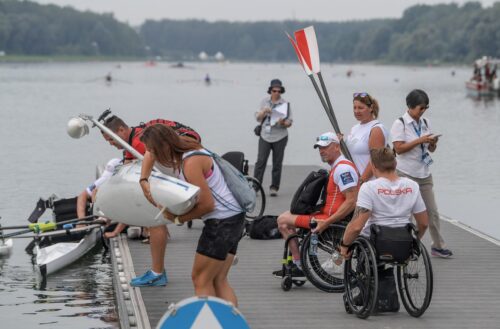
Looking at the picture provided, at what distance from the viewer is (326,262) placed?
8891 mm

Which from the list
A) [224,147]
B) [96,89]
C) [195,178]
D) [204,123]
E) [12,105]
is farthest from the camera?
[96,89]

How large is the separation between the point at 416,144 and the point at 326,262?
1.80m

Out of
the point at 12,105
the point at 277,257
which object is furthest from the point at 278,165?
the point at 12,105

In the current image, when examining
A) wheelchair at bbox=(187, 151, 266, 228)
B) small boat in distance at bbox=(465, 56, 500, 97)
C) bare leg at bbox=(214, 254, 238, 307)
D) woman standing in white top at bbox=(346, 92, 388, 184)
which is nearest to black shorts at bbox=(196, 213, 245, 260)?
bare leg at bbox=(214, 254, 238, 307)

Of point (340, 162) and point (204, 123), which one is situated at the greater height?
point (340, 162)

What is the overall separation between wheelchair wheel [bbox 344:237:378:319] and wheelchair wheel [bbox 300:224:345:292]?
0.54 m

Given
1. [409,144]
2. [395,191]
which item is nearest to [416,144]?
[409,144]

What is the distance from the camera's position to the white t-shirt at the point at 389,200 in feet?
25.4

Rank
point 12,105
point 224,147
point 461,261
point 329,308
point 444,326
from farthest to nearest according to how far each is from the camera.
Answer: point 12,105 → point 224,147 → point 461,261 → point 329,308 → point 444,326

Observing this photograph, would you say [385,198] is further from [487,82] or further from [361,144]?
[487,82]

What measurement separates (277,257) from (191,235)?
190cm

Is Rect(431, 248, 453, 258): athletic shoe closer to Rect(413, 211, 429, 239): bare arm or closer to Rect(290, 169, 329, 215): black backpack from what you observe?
Rect(290, 169, 329, 215): black backpack

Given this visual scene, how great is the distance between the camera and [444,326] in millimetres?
7812

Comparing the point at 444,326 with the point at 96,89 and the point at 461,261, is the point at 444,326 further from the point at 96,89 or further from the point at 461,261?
the point at 96,89
